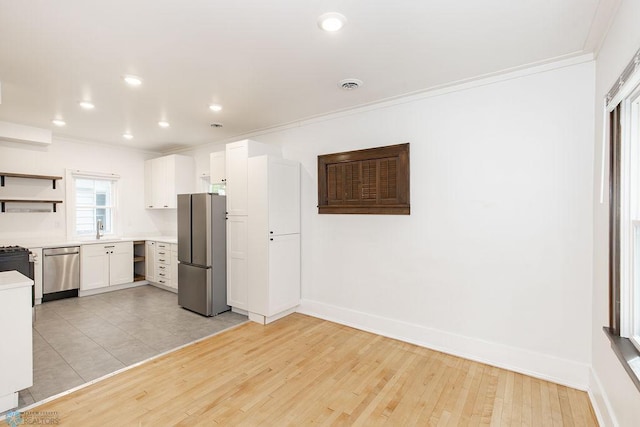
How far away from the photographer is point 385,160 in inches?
135

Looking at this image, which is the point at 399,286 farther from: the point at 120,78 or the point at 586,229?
the point at 120,78

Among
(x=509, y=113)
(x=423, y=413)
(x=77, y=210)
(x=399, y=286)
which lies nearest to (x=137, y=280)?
(x=77, y=210)

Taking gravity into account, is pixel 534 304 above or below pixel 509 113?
below

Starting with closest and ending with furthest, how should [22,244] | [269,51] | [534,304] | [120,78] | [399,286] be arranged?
[269,51] < [534,304] < [120,78] < [399,286] < [22,244]

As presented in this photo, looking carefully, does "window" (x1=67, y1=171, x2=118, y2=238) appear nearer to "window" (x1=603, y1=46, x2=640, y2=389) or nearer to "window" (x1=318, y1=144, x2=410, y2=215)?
"window" (x1=318, y1=144, x2=410, y2=215)

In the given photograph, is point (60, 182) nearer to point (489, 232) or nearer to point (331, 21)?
point (331, 21)

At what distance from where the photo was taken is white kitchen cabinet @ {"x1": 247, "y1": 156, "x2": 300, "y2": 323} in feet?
12.4

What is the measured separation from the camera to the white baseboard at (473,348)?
2.50 m

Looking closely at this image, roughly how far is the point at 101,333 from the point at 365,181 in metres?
3.42

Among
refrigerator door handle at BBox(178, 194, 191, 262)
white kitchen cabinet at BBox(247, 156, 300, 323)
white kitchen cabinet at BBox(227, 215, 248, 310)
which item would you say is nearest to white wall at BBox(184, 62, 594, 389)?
white kitchen cabinet at BBox(247, 156, 300, 323)

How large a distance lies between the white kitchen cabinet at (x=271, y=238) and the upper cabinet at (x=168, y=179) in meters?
2.49

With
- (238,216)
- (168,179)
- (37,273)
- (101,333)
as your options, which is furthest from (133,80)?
(37,273)

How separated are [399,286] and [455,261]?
67cm

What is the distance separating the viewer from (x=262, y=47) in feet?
7.77
